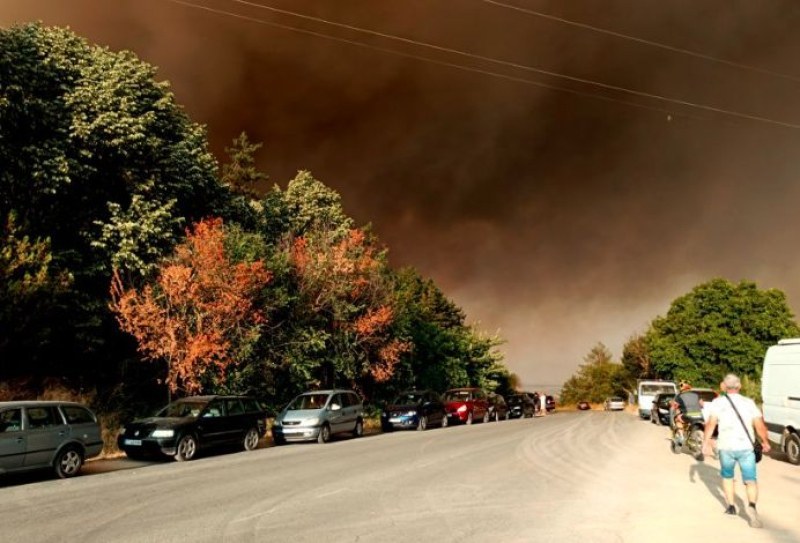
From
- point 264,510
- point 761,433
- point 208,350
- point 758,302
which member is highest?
point 758,302

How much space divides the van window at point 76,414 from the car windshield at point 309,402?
873cm

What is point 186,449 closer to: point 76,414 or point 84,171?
point 76,414

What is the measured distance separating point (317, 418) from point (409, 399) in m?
9.34

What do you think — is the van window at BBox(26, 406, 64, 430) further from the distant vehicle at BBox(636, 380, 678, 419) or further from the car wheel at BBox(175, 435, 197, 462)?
the distant vehicle at BBox(636, 380, 678, 419)

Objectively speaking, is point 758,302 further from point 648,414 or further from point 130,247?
point 130,247

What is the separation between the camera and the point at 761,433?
845 centimetres

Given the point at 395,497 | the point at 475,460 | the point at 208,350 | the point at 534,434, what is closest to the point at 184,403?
the point at 208,350

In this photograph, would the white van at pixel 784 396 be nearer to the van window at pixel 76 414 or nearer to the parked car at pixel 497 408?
the van window at pixel 76 414

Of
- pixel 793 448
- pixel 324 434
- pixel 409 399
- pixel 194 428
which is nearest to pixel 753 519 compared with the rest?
pixel 793 448

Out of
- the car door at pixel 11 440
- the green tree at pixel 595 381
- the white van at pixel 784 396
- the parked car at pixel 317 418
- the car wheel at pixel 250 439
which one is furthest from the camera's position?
the green tree at pixel 595 381

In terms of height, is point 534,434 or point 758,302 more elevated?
point 758,302

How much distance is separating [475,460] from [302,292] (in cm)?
1806

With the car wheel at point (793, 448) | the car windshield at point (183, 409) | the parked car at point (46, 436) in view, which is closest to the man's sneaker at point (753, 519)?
the car wheel at point (793, 448)

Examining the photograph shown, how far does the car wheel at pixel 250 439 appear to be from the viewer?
20.3m
